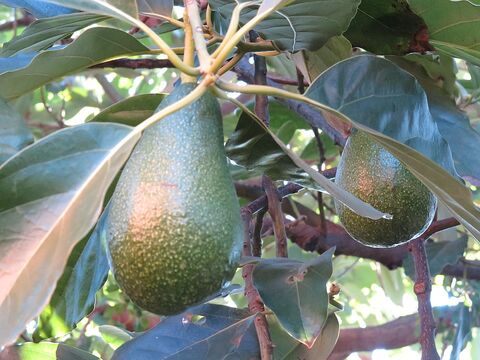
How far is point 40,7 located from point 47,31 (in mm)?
71

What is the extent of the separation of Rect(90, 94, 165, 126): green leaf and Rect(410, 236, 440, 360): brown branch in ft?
1.34

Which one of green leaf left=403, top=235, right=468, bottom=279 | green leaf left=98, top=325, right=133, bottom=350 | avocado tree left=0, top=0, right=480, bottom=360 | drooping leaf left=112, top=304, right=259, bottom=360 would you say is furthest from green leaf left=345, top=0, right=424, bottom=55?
green leaf left=403, top=235, right=468, bottom=279

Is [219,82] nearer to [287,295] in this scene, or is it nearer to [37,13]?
[287,295]

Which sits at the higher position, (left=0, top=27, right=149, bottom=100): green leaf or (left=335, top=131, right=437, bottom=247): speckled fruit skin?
(left=0, top=27, right=149, bottom=100): green leaf

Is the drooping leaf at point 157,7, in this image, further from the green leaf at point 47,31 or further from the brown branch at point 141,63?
the brown branch at point 141,63

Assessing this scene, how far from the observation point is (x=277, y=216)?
85 cm

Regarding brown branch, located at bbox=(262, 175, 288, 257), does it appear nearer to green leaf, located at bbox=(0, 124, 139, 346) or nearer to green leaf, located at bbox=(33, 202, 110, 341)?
green leaf, located at bbox=(33, 202, 110, 341)

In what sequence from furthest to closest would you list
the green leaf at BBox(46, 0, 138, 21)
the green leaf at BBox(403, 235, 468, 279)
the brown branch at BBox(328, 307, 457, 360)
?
the brown branch at BBox(328, 307, 457, 360) → the green leaf at BBox(403, 235, 468, 279) → the green leaf at BBox(46, 0, 138, 21)

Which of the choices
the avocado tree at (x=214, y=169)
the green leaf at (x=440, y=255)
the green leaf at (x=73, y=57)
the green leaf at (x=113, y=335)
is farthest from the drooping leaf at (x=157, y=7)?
the green leaf at (x=440, y=255)

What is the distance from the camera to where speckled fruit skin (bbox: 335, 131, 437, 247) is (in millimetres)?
771

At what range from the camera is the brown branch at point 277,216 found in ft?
2.75

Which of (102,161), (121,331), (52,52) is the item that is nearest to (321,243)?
(121,331)

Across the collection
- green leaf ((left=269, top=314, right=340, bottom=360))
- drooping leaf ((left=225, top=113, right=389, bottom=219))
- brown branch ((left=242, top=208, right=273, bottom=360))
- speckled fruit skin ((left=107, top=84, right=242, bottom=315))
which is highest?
speckled fruit skin ((left=107, top=84, right=242, bottom=315))

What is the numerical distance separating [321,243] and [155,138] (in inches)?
34.3
